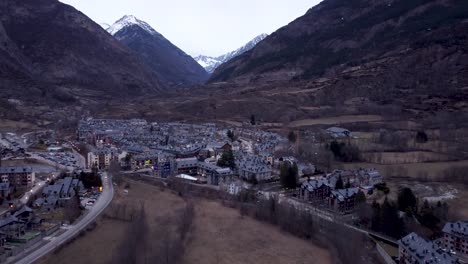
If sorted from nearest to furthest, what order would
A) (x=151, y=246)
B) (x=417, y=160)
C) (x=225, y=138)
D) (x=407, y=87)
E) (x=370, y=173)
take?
(x=151, y=246), (x=370, y=173), (x=417, y=160), (x=225, y=138), (x=407, y=87)

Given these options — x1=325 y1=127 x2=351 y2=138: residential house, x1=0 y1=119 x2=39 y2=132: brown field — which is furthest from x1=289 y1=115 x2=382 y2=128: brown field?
x1=0 y1=119 x2=39 y2=132: brown field

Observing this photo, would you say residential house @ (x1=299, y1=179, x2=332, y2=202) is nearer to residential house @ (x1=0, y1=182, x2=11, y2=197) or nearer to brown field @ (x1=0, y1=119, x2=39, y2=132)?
residential house @ (x1=0, y1=182, x2=11, y2=197)

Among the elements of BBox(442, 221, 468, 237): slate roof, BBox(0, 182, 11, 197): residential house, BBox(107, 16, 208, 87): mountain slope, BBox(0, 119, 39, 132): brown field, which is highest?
BBox(107, 16, 208, 87): mountain slope

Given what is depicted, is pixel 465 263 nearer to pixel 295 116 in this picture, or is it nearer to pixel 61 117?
pixel 295 116

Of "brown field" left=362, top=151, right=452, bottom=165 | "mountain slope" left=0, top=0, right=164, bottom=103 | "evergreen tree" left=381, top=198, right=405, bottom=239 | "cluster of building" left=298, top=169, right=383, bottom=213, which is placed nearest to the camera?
"evergreen tree" left=381, top=198, right=405, bottom=239

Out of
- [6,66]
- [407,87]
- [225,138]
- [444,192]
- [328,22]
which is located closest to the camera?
[444,192]

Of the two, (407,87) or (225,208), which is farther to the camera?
(407,87)

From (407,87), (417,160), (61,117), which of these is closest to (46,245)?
(417,160)
